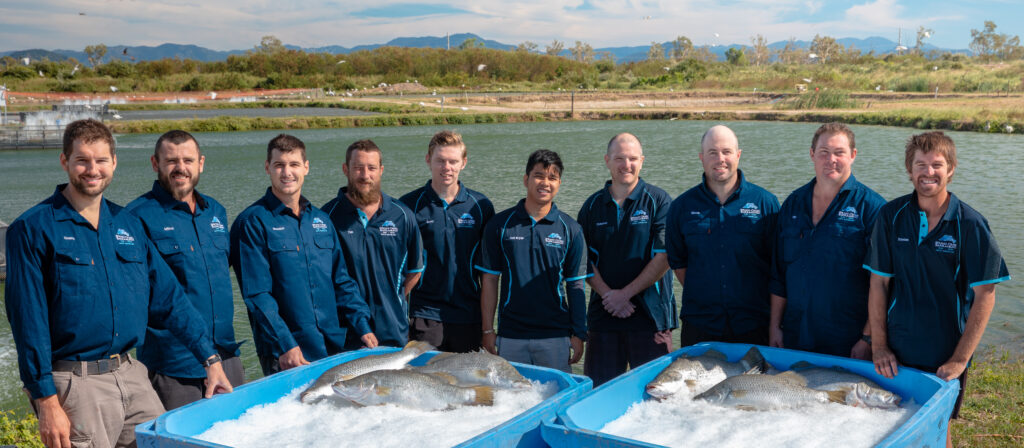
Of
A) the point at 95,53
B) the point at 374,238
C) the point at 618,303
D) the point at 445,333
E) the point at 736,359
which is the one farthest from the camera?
the point at 95,53

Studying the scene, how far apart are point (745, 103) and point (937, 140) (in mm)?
61136

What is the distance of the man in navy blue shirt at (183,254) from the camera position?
416 cm

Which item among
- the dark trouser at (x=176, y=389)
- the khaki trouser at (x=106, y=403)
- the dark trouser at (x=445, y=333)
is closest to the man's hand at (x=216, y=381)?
the khaki trouser at (x=106, y=403)

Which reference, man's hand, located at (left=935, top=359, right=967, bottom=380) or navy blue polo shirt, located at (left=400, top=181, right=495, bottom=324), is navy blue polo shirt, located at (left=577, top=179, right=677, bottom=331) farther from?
man's hand, located at (left=935, top=359, right=967, bottom=380)

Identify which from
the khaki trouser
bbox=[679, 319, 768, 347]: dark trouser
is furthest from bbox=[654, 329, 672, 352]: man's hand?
the khaki trouser

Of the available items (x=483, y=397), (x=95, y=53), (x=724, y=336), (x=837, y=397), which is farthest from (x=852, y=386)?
(x=95, y=53)

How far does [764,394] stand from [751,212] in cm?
155

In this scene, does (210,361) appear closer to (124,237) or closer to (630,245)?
(124,237)

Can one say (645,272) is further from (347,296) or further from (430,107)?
(430,107)

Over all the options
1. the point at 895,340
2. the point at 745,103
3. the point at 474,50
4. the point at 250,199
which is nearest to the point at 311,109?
the point at 745,103

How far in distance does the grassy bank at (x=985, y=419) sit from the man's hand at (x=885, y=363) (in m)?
1.88

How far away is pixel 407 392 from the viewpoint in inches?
129

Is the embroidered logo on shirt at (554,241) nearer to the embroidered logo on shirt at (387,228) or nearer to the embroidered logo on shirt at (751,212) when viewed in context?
the embroidered logo on shirt at (387,228)

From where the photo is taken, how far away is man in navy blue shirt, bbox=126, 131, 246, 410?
416cm
